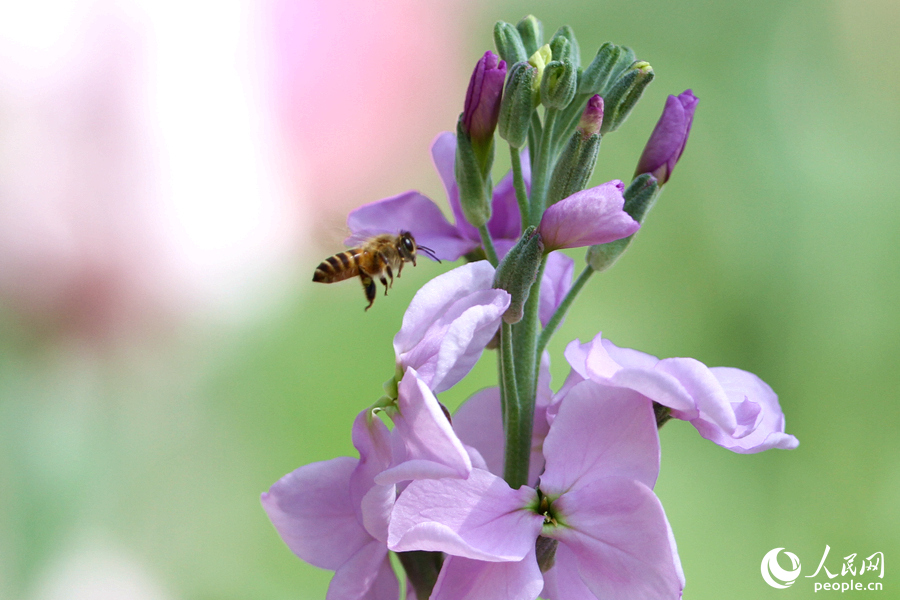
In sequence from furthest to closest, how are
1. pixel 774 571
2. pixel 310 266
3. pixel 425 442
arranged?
pixel 310 266
pixel 774 571
pixel 425 442

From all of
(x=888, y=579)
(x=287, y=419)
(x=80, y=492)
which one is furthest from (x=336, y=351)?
(x=888, y=579)

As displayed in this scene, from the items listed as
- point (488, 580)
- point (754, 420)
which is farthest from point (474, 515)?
point (754, 420)

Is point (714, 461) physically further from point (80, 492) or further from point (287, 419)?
point (80, 492)

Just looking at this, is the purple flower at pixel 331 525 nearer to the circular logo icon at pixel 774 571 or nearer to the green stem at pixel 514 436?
the green stem at pixel 514 436

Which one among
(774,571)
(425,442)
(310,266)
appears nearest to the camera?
(425,442)

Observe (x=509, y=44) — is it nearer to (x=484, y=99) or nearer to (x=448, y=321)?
(x=484, y=99)

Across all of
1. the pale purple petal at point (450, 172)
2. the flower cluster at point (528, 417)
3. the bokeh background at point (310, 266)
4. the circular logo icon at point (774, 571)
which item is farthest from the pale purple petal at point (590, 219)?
the bokeh background at point (310, 266)

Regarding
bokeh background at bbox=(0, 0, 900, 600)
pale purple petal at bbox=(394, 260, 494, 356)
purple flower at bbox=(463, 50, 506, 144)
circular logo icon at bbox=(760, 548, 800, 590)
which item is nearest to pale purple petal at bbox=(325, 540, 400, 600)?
pale purple petal at bbox=(394, 260, 494, 356)
